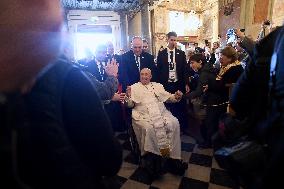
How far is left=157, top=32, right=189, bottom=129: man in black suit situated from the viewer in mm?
4414

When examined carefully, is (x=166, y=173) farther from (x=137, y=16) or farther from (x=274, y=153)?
(x=137, y=16)

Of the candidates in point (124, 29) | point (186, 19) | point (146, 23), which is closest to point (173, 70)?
point (146, 23)

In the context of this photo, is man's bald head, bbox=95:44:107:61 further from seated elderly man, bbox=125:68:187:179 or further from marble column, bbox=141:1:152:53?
A: marble column, bbox=141:1:152:53

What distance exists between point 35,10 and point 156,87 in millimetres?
3114

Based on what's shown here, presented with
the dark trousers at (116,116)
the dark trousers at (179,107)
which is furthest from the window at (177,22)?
the dark trousers at (116,116)

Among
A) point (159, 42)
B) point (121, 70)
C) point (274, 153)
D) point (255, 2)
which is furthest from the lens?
point (159, 42)

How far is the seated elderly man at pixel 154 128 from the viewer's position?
2.97 m

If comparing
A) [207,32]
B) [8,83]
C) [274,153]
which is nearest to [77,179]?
[8,83]

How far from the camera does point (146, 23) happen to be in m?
11.6

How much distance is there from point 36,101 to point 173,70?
156 inches

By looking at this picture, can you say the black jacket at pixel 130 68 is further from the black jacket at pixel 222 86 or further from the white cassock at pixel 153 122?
the black jacket at pixel 222 86

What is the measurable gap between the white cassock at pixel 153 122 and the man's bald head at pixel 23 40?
2458 millimetres

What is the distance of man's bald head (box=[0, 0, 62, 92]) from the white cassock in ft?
8.07

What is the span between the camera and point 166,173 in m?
3.04
